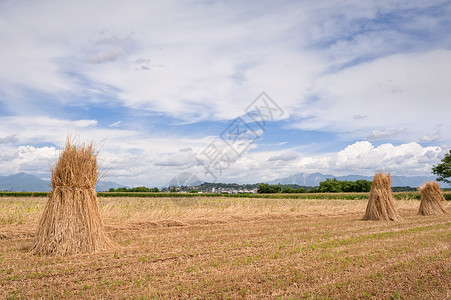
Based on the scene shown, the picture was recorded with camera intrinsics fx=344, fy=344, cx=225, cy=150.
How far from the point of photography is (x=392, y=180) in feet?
54.7

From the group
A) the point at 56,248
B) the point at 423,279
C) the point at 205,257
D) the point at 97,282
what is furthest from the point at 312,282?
the point at 56,248

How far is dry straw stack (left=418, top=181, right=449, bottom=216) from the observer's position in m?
19.2

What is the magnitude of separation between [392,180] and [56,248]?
48.8 ft

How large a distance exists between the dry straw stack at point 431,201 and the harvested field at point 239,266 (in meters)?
8.32

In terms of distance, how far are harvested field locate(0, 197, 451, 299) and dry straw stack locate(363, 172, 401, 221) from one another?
4001 mm

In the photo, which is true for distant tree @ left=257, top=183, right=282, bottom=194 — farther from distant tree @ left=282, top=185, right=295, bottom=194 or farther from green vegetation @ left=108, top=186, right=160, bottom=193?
green vegetation @ left=108, top=186, right=160, bottom=193

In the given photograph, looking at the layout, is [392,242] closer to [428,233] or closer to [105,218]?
[428,233]

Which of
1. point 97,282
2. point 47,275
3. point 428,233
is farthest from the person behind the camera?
point 428,233

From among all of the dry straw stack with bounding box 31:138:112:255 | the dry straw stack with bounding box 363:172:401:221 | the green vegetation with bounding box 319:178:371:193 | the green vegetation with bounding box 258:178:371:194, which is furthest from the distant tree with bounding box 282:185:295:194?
the dry straw stack with bounding box 31:138:112:255

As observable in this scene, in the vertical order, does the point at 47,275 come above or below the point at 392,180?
below

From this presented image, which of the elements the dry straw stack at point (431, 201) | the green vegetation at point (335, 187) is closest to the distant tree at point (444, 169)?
the green vegetation at point (335, 187)

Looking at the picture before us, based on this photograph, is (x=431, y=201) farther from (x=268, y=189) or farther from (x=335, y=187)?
(x=268, y=189)

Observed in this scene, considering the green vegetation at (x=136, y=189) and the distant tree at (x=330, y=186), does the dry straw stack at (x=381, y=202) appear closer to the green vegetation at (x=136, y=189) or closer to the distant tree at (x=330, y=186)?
the distant tree at (x=330, y=186)

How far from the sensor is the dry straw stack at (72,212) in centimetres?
807
